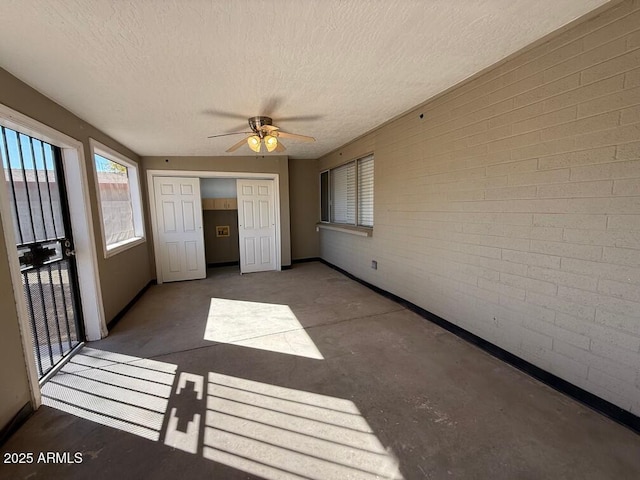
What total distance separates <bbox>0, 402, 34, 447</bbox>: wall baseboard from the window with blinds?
4.09 metres

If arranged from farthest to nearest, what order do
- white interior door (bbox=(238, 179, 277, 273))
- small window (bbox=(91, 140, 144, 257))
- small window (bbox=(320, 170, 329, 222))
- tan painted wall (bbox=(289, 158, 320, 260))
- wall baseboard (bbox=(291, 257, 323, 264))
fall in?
wall baseboard (bbox=(291, 257, 323, 264)) → tan painted wall (bbox=(289, 158, 320, 260)) → small window (bbox=(320, 170, 329, 222)) → white interior door (bbox=(238, 179, 277, 273)) → small window (bbox=(91, 140, 144, 257))

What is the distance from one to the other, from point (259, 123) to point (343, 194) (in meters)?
2.60

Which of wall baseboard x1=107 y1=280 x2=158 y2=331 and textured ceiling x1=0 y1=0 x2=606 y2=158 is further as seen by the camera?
wall baseboard x1=107 y1=280 x2=158 y2=331

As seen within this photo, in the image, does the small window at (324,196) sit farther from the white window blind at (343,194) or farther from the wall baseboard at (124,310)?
the wall baseboard at (124,310)

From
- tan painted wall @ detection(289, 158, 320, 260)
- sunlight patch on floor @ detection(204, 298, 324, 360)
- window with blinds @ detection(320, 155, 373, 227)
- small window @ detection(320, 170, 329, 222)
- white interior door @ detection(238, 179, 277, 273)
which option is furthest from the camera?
tan painted wall @ detection(289, 158, 320, 260)

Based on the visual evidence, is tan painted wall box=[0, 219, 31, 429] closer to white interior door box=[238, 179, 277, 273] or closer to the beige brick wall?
the beige brick wall

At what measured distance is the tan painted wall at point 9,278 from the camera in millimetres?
1700

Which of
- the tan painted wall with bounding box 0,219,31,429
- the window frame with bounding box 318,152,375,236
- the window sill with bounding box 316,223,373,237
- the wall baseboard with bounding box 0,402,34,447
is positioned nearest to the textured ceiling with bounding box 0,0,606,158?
the tan painted wall with bounding box 0,219,31,429

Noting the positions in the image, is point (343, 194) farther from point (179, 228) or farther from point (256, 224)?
point (179, 228)

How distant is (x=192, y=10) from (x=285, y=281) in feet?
13.4

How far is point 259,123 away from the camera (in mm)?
3045

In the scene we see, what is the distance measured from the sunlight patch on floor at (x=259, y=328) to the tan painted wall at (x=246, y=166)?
2.28 meters

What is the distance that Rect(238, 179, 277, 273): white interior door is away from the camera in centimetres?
550

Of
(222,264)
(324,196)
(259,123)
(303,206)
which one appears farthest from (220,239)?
(259,123)
